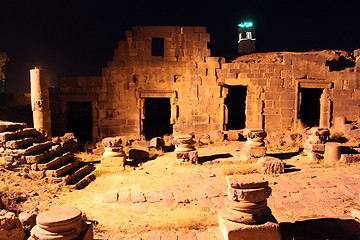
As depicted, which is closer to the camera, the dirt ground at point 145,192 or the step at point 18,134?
the dirt ground at point 145,192

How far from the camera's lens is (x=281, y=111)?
13.7 metres

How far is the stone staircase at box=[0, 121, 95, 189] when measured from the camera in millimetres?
7234

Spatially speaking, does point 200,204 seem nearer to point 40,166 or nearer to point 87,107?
point 40,166

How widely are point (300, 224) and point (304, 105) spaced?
1489 centimetres

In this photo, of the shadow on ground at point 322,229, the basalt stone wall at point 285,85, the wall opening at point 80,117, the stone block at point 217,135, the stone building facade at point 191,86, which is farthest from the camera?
the wall opening at point 80,117

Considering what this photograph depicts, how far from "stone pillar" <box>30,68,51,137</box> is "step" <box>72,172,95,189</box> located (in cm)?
417

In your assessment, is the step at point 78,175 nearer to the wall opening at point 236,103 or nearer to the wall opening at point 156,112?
the wall opening at point 156,112

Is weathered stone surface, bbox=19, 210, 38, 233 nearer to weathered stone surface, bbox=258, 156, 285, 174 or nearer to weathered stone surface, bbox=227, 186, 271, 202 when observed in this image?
weathered stone surface, bbox=227, 186, 271, 202

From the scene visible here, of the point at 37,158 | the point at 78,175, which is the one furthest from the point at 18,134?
Answer: the point at 78,175

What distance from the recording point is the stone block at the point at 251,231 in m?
3.54

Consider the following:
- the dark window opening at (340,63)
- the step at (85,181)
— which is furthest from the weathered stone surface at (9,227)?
the dark window opening at (340,63)

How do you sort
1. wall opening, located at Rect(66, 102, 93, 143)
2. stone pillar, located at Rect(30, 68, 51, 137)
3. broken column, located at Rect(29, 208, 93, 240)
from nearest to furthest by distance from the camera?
broken column, located at Rect(29, 208, 93, 240)
stone pillar, located at Rect(30, 68, 51, 137)
wall opening, located at Rect(66, 102, 93, 143)

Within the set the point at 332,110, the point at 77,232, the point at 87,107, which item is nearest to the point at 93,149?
the point at 87,107

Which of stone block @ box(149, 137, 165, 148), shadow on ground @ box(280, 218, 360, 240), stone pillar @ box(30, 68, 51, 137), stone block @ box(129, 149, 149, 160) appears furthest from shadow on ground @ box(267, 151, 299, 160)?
stone pillar @ box(30, 68, 51, 137)
